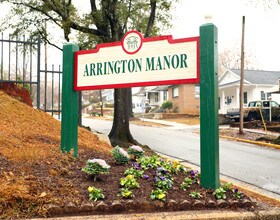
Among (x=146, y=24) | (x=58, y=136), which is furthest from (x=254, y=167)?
(x=146, y=24)

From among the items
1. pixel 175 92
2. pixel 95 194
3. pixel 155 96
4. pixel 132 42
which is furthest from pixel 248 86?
pixel 95 194

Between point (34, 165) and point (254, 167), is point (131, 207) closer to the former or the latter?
point (34, 165)

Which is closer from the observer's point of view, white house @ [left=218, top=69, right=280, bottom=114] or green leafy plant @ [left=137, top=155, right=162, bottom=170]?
green leafy plant @ [left=137, top=155, right=162, bottom=170]

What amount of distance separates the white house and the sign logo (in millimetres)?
29359

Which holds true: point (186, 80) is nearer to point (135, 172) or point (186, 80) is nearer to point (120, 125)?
point (135, 172)

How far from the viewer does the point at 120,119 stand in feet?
41.5

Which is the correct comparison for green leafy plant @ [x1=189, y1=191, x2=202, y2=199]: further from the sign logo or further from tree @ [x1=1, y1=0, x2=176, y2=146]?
tree @ [x1=1, y1=0, x2=176, y2=146]

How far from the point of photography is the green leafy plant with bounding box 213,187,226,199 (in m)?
3.74

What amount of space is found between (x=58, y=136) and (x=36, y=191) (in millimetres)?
3004

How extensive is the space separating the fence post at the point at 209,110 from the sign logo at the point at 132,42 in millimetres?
989

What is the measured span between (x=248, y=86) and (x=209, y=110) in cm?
3052

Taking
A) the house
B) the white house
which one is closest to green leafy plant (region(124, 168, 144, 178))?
the white house

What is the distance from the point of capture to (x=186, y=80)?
440cm

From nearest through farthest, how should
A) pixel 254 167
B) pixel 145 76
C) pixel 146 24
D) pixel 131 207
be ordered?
pixel 131 207 → pixel 145 76 → pixel 254 167 → pixel 146 24
